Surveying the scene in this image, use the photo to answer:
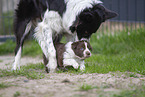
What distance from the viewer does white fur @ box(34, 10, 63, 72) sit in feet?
13.3

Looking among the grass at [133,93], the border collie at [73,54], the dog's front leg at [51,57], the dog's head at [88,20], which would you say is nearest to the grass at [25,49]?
the dog's front leg at [51,57]

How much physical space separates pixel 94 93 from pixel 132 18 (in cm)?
577

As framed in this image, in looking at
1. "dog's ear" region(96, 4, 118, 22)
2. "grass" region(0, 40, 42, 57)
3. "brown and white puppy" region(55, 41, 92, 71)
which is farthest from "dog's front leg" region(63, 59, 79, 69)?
"grass" region(0, 40, 42, 57)

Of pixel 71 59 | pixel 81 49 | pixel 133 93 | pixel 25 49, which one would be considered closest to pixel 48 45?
pixel 71 59

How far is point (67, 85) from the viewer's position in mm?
2785

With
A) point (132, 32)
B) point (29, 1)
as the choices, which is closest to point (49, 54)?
point (29, 1)

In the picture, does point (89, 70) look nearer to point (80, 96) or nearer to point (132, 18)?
point (80, 96)

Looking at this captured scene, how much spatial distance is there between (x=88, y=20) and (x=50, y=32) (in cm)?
88

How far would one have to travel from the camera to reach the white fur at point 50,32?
404 cm

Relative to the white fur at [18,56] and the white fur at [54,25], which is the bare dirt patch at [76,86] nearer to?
the white fur at [54,25]

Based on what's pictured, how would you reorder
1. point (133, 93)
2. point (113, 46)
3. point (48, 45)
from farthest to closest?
1. point (113, 46)
2. point (48, 45)
3. point (133, 93)

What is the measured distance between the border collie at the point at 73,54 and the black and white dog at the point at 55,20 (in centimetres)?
14

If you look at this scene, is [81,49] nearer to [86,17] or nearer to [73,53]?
[73,53]

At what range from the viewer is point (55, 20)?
13.6 ft
